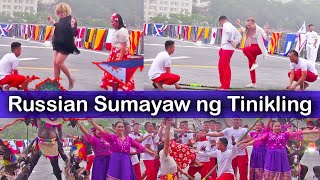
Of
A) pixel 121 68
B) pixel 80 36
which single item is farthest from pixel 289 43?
pixel 80 36

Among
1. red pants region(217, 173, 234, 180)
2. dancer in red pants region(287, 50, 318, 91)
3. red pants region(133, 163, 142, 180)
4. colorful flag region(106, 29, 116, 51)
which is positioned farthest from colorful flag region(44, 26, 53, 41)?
dancer in red pants region(287, 50, 318, 91)

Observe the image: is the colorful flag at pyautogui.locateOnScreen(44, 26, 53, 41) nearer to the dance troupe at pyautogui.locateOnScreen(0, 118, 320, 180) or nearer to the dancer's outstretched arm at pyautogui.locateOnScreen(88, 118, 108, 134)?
the dance troupe at pyautogui.locateOnScreen(0, 118, 320, 180)

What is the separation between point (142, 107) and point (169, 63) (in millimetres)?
785

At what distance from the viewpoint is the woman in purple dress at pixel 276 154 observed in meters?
11.3

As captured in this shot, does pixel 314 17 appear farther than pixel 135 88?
Yes

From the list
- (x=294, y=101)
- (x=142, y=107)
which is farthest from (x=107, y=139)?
(x=294, y=101)

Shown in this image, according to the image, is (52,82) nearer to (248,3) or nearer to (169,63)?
(169,63)

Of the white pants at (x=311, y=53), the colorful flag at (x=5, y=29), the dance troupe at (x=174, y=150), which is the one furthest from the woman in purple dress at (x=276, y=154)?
the colorful flag at (x=5, y=29)

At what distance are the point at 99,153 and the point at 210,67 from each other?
5.27 feet

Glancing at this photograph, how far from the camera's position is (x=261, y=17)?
38.7ft

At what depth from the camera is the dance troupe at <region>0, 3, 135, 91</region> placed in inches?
433

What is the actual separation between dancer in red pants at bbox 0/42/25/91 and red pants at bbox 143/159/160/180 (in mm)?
1529

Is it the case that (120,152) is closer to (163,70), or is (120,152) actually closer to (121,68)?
(121,68)

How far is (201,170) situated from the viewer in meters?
11.5
